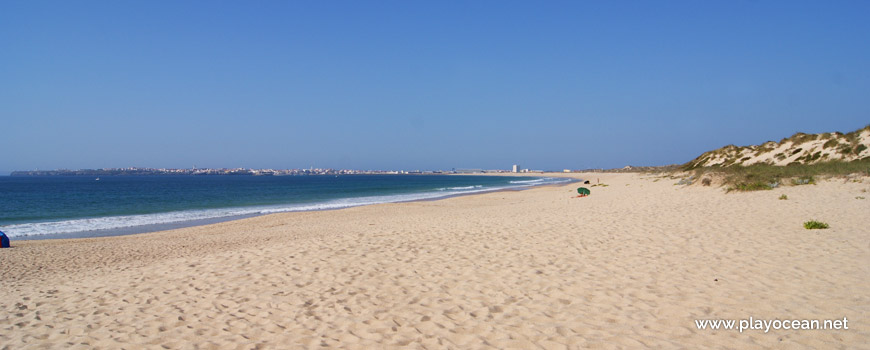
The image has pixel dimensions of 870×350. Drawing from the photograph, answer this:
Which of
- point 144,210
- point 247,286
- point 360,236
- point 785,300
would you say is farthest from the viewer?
point 144,210

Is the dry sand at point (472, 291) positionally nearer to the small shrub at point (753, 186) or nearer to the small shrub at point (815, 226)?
the small shrub at point (815, 226)

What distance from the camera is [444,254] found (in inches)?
333

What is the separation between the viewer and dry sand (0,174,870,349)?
4477 millimetres

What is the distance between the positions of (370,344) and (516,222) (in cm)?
939

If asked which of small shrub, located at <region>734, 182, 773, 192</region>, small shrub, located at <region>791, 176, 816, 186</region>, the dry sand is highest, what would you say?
small shrub, located at <region>791, 176, 816, 186</region>

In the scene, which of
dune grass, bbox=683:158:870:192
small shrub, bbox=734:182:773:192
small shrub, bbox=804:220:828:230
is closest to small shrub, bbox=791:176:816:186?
dune grass, bbox=683:158:870:192

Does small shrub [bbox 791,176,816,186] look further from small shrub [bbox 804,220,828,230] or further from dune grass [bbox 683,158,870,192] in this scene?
small shrub [bbox 804,220,828,230]

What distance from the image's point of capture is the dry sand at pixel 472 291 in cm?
448

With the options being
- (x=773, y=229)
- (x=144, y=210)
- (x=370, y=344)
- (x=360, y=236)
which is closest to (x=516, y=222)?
(x=360, y=236)

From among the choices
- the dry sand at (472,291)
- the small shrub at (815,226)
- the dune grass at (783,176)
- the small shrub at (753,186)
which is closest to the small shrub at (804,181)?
the dune grass at (783,176)

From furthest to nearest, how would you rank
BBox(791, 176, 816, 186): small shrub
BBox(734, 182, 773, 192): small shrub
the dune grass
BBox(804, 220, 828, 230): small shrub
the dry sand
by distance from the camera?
1. BBox(791, 176, 816, 186): small shrub
2. the dune grass
3. BBox(734, 182, 773, 192): small shrub
4. BBox(804, 220, 828, 230): small shrub
5. the dry sand

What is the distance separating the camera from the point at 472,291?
5961mm

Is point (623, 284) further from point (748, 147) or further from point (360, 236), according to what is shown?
point (748, 147)

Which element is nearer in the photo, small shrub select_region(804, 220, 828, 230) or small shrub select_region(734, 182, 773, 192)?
small shrub select_region(804, 220, 828, 230)
